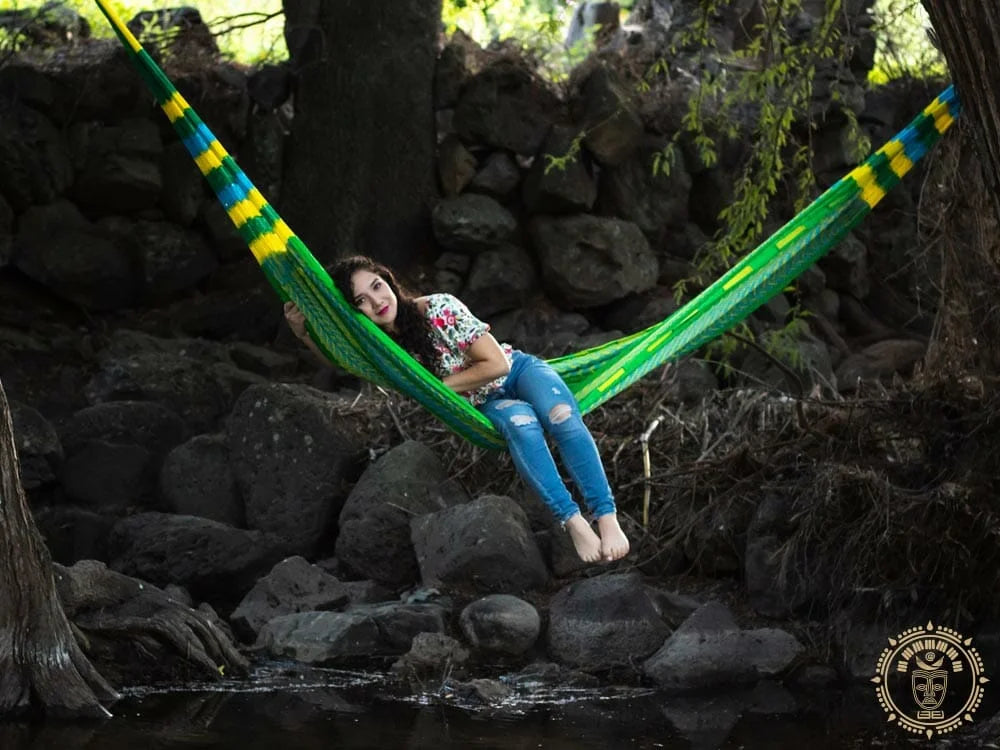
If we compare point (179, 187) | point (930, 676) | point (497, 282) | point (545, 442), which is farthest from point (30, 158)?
point (930, 676)

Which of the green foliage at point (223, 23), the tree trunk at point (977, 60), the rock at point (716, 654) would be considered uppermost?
the green foliage at point (223, 23)

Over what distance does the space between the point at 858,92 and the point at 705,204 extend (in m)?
0.88

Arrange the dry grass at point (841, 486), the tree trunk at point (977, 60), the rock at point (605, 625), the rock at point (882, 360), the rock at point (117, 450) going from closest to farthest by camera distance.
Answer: the tree trunk at point (977, 60)
the dry grass at point (841, 486)
the rock at point (605, 625)
the rock at point (117, 450)
the rock at point (882, 360)

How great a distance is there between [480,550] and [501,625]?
0.44 metres

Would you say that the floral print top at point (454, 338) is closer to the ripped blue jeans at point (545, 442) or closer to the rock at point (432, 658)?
the ripped blue jeans at point (545, 442)

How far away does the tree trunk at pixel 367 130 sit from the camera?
7.21m

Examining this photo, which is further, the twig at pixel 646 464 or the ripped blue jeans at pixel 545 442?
the twig at pixel 646 464

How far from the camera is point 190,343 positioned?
704 centimetres

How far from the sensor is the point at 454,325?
427 cm

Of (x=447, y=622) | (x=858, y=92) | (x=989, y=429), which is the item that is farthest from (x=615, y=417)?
(x=858, y=92)

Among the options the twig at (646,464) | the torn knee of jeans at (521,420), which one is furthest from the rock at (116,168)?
the torn knee of jeans at (521,420)

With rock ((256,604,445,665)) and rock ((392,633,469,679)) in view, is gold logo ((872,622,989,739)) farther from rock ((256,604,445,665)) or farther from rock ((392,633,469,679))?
rock ((256,604,445,665))

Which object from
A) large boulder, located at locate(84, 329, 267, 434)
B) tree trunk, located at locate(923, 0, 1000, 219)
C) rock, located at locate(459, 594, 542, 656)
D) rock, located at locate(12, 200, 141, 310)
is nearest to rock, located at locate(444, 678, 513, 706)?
rock, located at locate(459, 594, 542, 656)

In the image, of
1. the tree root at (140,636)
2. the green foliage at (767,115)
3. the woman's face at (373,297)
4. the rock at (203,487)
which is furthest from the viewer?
the rock at (203,487)
